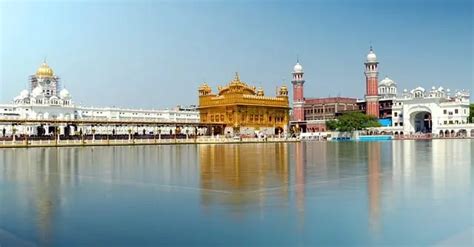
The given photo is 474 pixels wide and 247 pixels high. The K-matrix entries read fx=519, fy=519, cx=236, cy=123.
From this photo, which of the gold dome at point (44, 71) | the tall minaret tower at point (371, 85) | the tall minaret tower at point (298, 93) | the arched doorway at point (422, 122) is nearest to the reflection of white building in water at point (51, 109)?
the gold dome at point (44, 71)

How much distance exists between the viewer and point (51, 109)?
64.6 metres

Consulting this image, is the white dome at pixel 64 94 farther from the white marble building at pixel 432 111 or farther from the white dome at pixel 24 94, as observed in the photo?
the white marble building at pixel 432 111

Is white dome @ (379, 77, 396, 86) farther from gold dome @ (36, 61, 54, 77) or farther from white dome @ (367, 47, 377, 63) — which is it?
gold dome @ (36, 61, 54, 77)

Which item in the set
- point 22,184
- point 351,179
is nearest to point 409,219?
point 351,179

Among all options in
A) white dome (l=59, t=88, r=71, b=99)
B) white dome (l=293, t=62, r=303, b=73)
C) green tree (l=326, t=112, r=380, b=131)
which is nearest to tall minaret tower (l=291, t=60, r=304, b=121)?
white dome (l=293, t=62, r=303, b=73)

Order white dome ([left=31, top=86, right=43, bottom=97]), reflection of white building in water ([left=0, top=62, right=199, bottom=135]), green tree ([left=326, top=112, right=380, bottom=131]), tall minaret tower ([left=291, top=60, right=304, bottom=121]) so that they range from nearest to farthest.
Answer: reflection of white building in water ([left=0, top=62, right=199, bottom=135]) < white dome ([left=31, top=86, right=43, bottom=97]) < green tree ([left=326, top=112, right=380, bottom=131]) < tall minaret tower ([left=291, top=60, right=304, bottom=121])

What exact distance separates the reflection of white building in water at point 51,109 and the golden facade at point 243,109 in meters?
5.45

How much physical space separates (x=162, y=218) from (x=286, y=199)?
219cm

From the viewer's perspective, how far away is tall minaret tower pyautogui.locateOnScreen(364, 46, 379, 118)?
76.8m

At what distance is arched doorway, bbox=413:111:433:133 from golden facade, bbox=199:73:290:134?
65.0 feet

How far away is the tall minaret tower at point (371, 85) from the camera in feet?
252

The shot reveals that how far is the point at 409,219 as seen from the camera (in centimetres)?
630

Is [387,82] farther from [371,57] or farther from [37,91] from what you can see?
[37,91]

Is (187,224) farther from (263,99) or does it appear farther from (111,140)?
(263,99)
